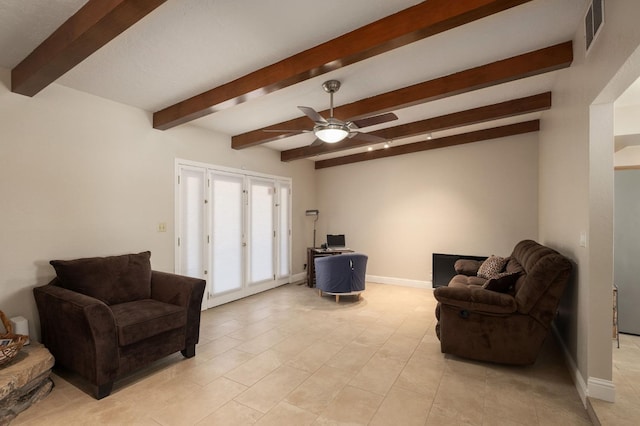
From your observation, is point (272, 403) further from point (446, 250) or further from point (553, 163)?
point (446, 250)

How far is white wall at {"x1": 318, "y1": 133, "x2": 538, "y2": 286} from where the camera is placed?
4.94m

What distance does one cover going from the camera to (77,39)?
6.41ft

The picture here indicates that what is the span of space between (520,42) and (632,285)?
3274 millimetres

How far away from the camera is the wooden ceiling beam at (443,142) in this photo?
471cm

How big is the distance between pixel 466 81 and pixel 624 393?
2.90m

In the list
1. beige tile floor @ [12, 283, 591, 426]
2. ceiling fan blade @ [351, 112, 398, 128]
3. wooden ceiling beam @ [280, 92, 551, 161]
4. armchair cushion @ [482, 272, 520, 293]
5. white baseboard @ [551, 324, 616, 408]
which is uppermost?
wooden ceiling beam @ [280, 92, 551, 161]

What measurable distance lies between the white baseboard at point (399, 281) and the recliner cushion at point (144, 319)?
14.1 ft

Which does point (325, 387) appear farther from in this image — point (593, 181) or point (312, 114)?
point (593, 181)

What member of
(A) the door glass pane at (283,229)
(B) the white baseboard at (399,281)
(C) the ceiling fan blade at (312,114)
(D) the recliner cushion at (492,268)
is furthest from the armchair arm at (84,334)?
(B) the white baseboard at (399,281)

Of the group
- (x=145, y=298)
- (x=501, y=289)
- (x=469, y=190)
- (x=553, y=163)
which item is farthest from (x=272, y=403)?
(x=469, y=190)

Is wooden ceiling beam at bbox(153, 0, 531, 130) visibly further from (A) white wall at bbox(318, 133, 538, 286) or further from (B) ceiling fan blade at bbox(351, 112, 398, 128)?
(A) white wall at bbox(318, 133, 538, 286)

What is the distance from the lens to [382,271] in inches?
245

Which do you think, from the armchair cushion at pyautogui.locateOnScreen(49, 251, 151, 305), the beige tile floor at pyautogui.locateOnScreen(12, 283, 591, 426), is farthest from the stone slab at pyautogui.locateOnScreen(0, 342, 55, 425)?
the armchair cushion at pyautogui.locateOnScreen(49, 251, 151, 305)

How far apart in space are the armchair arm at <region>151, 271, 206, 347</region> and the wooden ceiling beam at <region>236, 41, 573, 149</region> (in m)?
2.44
